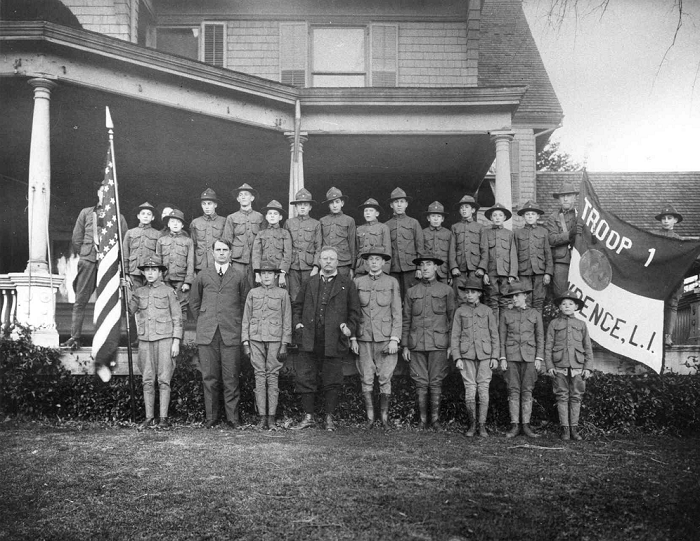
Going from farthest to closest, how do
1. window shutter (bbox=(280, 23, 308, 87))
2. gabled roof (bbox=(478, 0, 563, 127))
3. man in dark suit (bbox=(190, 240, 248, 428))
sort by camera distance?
gabled roof (bbox=(478, 0, 563, 127))
window shutter (bbox=(280, 23, 308, 87))
man in dark suit (bbox=(190, 240, 248, 428))

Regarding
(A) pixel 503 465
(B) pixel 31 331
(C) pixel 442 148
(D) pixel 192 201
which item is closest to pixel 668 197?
(C) pixel 442 148

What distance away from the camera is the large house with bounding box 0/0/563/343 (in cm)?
839

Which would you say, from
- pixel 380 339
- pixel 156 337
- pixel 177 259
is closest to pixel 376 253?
pixel 380 339

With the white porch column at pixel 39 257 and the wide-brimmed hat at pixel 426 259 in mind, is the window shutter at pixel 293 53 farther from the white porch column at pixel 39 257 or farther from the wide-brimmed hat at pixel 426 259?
the wide-brimmed hat at pixel 426 259

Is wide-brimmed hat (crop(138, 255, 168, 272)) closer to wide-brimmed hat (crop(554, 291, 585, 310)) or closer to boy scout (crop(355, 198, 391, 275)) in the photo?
boy scout (crop(355, 198, 391, 275))

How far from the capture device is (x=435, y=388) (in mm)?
6980

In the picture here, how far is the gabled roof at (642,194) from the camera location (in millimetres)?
14695

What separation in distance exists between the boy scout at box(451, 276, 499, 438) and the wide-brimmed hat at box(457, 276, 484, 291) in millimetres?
258

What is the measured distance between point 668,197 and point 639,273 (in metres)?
9.18

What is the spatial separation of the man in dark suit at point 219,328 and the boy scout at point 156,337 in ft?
0.87

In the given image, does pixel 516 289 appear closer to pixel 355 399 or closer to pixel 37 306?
pixel 355 399

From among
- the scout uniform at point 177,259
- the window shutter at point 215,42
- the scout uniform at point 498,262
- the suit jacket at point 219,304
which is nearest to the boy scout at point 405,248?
the scout uniform at point 498,262

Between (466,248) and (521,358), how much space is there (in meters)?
1.71

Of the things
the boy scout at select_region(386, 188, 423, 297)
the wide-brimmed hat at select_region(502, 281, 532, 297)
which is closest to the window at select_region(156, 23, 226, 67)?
the boy scout at select_region(386, 188, 423, 297)
